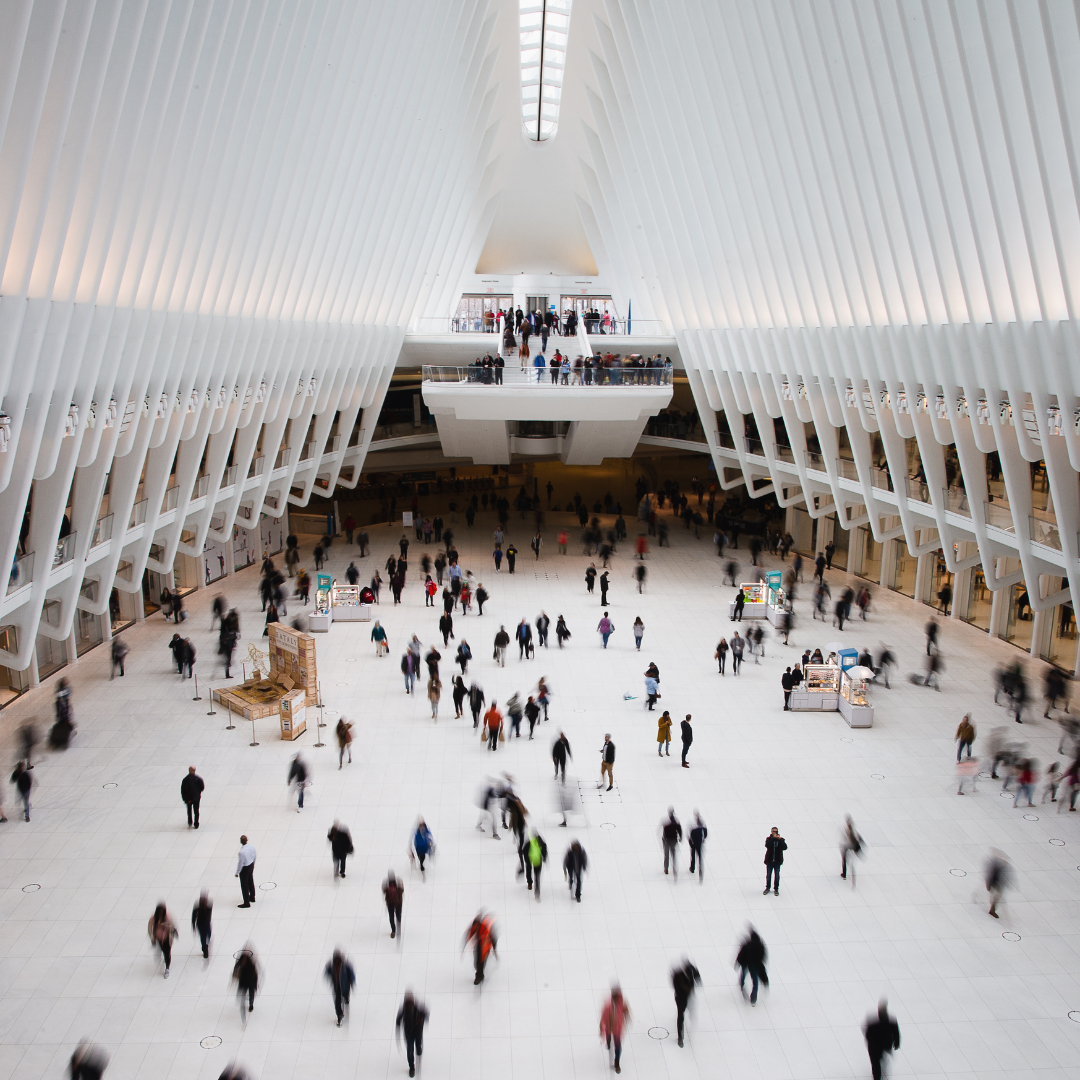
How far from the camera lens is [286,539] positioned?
108 ft

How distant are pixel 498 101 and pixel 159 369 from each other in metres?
22.3

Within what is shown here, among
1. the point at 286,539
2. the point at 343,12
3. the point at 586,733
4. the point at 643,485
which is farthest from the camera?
the point at 643,485

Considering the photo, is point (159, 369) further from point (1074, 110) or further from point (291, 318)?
point (1074, 110)

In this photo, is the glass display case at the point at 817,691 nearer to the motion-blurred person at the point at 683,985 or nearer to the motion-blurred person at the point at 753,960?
the motion-blurred person at the point at 753,960

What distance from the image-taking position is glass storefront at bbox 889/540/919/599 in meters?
27.4

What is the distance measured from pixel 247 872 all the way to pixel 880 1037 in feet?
24.0

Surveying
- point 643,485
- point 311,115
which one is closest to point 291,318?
point 311,115

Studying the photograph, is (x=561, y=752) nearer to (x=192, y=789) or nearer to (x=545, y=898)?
(x=545, y=898)

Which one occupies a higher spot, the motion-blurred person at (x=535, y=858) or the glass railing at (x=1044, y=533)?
the glass railing at (x=1044, y=533)

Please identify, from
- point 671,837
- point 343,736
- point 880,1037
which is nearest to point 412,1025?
point 880,1037

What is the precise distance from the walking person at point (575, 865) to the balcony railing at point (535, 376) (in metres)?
18.9

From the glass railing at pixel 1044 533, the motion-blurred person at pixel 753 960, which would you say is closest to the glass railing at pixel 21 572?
the motion-blurred person at pixel 753 960

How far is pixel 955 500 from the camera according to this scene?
21500 millimetres

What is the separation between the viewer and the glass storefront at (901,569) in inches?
1078
